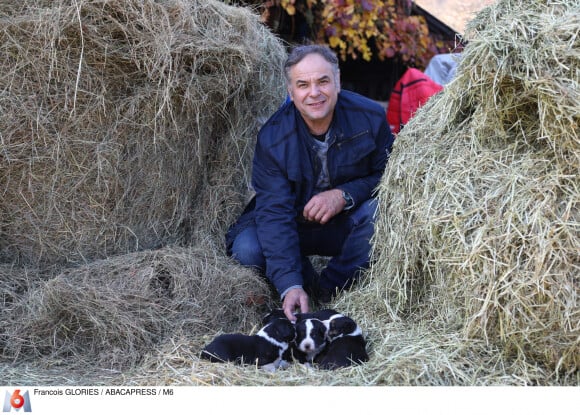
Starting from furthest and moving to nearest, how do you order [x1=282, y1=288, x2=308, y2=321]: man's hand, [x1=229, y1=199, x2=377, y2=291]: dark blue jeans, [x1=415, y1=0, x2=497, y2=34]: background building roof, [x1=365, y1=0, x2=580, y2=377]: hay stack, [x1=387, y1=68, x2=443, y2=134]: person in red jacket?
1. [x1=415, y1=0, x2=497, y2=34]: background building roof
2. [x1=387, y1=68, x2=443, y2=134]: person in red jacket
3. [x1=229, y1=199, x2=377, y2=291]: dark blue jeans
4. [x1=282, y1=288, x2=308, y2=321]: man's hand
5. [x1=365, y1=0, x2=580, y2=377]: hay stack

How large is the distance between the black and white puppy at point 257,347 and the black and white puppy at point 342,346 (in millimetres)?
192

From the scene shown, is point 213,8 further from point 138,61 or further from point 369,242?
point 369,242

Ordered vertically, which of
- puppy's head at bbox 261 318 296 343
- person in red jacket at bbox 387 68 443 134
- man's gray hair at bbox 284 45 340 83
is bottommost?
puppy's head at bbox 261 318 296 343

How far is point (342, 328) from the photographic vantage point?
361 cm

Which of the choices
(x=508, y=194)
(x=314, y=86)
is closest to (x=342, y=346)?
(x=508, y=194)

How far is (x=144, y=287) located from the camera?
13.1 feet

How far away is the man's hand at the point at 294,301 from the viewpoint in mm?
3994

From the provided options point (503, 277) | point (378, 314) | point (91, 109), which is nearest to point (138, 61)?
point (91, 109)

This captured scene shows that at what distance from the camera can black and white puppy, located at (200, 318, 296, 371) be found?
3.42 m

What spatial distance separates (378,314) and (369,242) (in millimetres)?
451

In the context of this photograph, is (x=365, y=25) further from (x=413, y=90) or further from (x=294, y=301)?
(x=294, y=301)

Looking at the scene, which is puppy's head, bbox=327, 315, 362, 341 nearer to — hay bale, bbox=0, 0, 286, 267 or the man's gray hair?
hay bale, bbox=0, 0, 286, 267

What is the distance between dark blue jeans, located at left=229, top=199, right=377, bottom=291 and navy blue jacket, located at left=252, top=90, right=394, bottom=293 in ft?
0.40

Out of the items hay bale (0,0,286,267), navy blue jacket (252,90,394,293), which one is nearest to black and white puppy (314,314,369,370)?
navy blue jacket (252,90,394,293)
